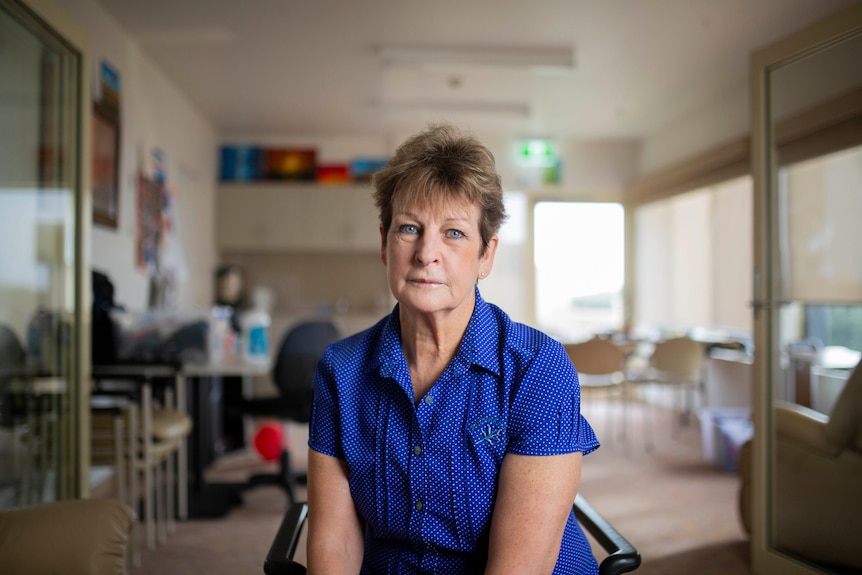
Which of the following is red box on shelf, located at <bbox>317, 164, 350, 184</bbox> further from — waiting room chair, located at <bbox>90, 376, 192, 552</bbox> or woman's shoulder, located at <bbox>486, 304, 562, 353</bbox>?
woman's shoulder, located at <bbox>486, 304, 562, 353</bbox>

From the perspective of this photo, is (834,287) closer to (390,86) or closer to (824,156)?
(824,156)

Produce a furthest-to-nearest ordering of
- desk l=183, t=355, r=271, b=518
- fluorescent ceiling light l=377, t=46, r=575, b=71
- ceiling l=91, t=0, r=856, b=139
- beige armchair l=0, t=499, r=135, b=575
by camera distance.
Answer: fluorescent ceiling light l=377, t=46, r=575, b=71 → ceiling l=91, t=0, r=856, b=139 → desk l=183, t=355, r=271, b=518 → beige armchair l=0, t=499, r=135, b=575

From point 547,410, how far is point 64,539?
46.5 inches

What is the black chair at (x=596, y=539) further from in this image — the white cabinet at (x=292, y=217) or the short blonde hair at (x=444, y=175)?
the white cabinet at (x=292, y=217)

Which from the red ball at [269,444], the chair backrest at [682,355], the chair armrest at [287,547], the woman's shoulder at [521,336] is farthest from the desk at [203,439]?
the chair backrest at [682,355]

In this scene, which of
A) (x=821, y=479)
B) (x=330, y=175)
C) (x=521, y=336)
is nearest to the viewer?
(x=521, y=336)

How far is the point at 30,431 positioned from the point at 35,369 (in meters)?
0.22

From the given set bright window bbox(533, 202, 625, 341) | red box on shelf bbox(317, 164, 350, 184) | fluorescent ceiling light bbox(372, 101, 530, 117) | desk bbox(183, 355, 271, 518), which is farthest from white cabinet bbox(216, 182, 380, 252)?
desk bbox(183, 355, 271, 518)

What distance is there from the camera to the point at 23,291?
2.47 metres

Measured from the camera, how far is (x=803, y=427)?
2.54 m

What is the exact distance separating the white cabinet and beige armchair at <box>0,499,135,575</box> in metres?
5.42

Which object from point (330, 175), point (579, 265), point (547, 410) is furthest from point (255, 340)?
point (579, 265)

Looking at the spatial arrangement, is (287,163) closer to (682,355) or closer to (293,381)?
(293,381)

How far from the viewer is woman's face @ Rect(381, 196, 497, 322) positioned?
125 centimetres
